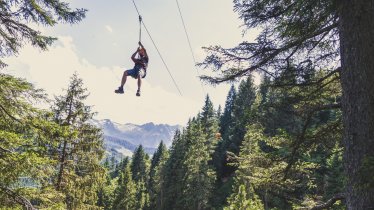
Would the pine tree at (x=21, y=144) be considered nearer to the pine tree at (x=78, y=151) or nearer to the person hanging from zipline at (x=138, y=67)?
the person hanging from zipline at (x=138, y=67)

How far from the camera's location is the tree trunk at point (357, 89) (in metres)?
5.12

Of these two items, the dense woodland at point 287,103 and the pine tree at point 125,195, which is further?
the pine tree at point 125,195

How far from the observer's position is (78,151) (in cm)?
1750

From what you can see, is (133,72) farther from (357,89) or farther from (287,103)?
(357,89)

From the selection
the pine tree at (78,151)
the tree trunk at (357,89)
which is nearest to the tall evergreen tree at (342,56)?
the tree trunk at (357,89)

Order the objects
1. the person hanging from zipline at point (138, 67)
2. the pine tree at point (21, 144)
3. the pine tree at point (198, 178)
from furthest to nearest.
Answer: the pine tree at point (198, 178) < the person hanging from zipline at point (138, 67) < the pine tree at point (21, 144)

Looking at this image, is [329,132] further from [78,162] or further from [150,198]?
[150,198]

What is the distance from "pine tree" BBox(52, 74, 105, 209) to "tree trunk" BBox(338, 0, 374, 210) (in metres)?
14.3

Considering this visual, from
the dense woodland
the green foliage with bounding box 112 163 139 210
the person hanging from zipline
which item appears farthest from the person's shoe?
the green foliage with bounding box 112 163 139 210

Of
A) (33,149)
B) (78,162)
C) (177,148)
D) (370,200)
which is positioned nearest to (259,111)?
(370,200)

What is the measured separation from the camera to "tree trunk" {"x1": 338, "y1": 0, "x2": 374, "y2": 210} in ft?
16.8

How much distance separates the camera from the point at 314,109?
681 centimetres

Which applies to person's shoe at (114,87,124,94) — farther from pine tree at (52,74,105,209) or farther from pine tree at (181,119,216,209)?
pine tree at (181,119,216,209)

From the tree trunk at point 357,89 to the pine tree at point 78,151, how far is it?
1431 cm
